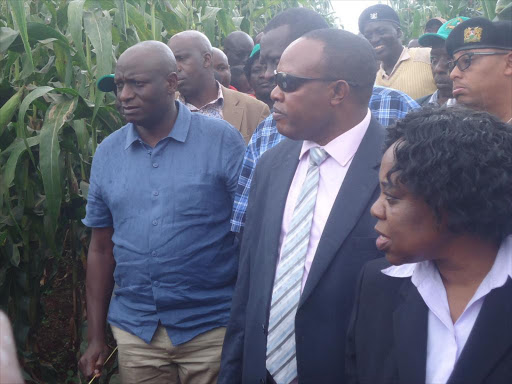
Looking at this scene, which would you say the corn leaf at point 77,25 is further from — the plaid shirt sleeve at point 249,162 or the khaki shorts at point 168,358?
the khaki shorts at point 168,358

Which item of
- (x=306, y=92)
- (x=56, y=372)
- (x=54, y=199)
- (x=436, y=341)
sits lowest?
(x=56, y=372)

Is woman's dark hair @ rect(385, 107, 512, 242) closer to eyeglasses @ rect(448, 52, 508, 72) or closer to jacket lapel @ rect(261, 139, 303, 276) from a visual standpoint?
jacket lapel @ rect(261, 139, 303, 276)

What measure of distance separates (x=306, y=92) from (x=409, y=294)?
789mm

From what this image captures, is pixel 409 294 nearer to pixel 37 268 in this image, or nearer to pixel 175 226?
pixel 175 226

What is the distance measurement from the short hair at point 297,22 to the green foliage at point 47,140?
0.84 m

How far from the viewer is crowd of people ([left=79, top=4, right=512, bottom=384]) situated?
166cm

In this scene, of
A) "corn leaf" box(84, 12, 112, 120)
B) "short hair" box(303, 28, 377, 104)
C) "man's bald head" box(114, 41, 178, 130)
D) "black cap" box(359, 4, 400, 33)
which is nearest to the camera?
"short hair" box(303, 28, 377, 104)

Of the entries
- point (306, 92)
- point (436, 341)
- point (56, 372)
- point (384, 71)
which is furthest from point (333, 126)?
point (384, 71)

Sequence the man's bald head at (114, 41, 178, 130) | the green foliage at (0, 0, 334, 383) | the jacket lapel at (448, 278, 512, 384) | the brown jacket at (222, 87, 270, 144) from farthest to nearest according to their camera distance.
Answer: the brown jacket at (222, 87, 270, 144), the green foliage at (0, 0, 334, 383), the man's bald head at (114, 41, 178, 130), the jacket lapel at (448, 278, 512, 384)

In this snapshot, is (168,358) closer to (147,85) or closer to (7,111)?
(147,85)

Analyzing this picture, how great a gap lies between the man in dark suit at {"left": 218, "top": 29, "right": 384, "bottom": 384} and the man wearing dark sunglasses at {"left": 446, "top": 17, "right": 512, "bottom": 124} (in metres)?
0.57

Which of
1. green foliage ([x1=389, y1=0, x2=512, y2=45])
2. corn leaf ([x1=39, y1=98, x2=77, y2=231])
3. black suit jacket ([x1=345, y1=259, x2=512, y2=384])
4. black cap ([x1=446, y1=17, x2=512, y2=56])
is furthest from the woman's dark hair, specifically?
corn leaf ([x1=39, y1=98, x2=77, y2=231])

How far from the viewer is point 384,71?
4910mm

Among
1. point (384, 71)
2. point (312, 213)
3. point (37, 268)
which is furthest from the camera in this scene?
point (384, 71)
